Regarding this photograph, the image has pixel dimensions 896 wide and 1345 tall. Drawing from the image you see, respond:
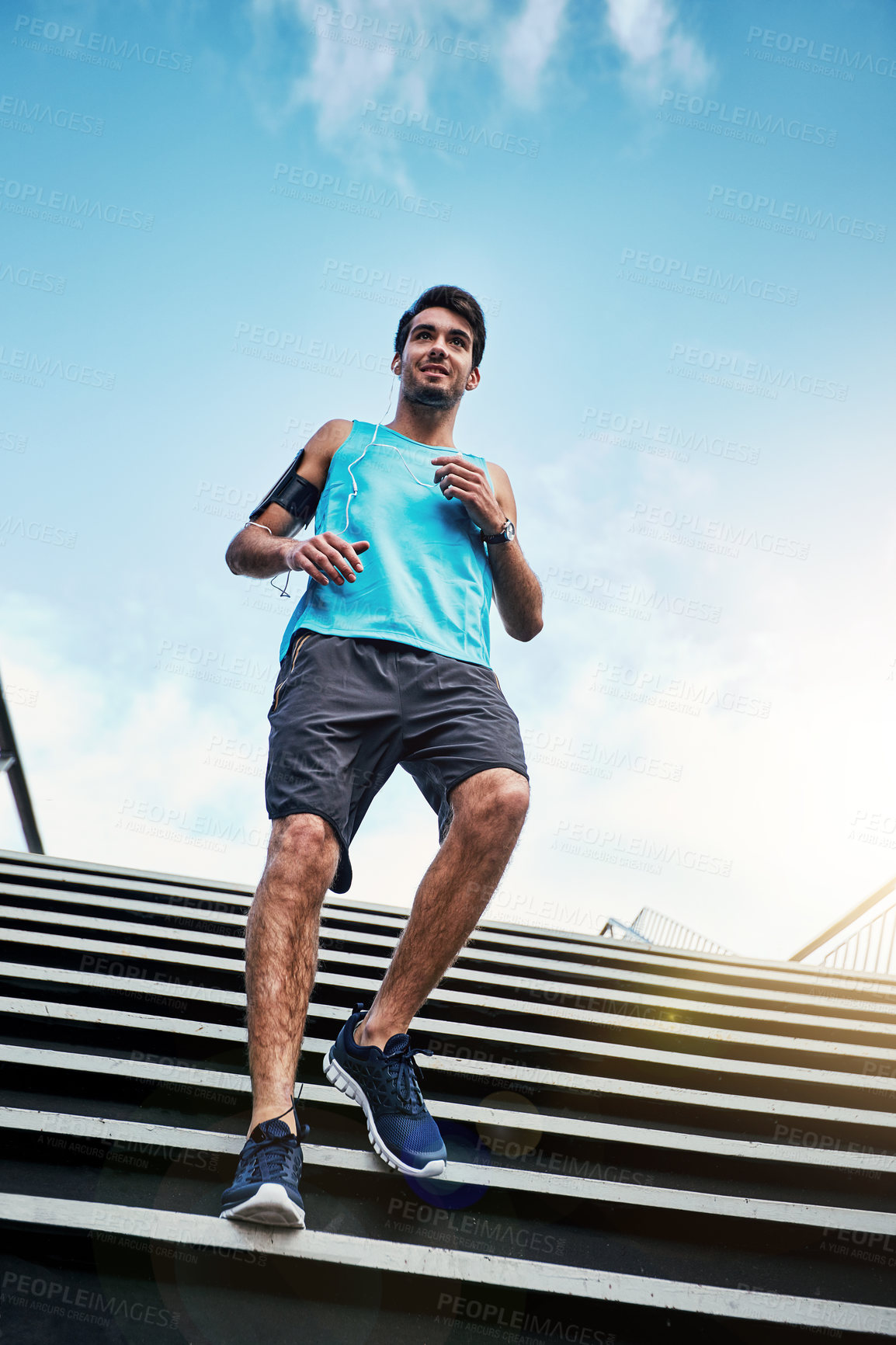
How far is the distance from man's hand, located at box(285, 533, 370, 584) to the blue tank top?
25 mm

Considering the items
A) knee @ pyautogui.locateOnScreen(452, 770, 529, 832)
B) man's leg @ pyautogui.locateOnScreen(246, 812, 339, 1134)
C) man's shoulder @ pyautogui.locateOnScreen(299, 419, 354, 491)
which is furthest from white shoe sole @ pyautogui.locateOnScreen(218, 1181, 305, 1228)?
man's shoulder @ pyautogui.locateOnScreen(299, 419, 354, 491)

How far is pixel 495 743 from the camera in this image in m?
1.47

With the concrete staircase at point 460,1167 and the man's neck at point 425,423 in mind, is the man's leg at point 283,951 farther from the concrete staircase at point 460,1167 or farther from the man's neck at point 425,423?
the man's neck at point 425,423

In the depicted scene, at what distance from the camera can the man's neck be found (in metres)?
1.92

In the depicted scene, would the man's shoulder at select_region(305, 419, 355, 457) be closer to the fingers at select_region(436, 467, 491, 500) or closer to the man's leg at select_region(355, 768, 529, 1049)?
the fingers at select_region(436, 467, 491, 500)

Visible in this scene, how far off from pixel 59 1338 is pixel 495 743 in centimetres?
100

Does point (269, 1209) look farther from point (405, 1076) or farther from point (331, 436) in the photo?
point (331, 436)

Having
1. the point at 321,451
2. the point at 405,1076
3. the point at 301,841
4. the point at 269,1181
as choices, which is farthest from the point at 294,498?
the point at 269,1181

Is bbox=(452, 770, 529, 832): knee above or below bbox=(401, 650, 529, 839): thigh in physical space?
below

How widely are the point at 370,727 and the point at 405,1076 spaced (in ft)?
1.95

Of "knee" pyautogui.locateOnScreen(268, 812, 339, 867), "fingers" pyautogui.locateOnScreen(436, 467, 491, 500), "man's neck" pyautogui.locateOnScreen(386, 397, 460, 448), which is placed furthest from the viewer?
"man's neck" pyautogui.locateOnScreen(386, 397, 460, 448)

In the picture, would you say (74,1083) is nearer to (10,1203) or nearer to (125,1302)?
(10,1203)

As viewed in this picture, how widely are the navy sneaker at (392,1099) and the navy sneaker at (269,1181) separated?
0.52ft

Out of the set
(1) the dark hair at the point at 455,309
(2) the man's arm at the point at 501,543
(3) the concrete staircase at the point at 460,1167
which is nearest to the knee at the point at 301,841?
(3) the concrete staircase at the point at 460,1167
